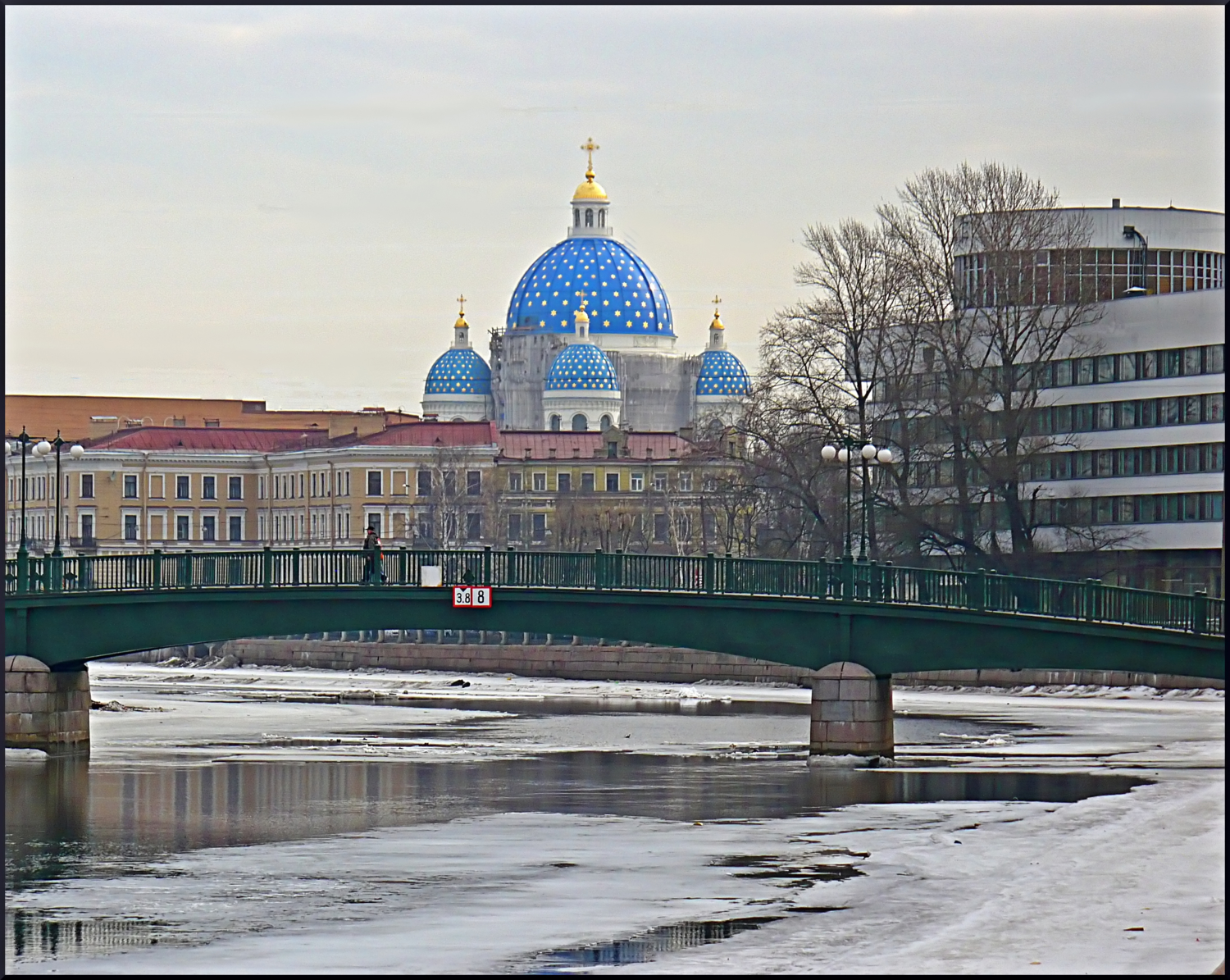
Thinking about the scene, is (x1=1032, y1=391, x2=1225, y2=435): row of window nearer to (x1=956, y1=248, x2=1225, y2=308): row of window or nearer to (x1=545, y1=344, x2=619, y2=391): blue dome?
(x1=956, y1=248, x2=1225, y2=308): row of window

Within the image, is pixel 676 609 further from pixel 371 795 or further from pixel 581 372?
pixel 581 372

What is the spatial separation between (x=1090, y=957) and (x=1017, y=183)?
170 ft

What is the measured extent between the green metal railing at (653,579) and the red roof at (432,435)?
105 metres

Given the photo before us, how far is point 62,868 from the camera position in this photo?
91.1 ft

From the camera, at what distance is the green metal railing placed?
43.1 meters

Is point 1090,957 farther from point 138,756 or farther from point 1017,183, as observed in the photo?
point 1017,183

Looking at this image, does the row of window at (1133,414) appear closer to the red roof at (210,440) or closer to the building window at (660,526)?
the building window at (660,526)

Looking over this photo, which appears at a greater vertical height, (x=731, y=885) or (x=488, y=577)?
(x=488, y=577)

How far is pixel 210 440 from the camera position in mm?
161375

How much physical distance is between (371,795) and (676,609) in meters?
8.42

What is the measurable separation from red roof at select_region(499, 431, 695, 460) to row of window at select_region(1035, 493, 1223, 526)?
75.1m

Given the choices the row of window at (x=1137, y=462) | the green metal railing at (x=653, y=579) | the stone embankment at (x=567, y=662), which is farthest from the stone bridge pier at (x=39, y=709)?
the row of window at (x=1137, y=462)

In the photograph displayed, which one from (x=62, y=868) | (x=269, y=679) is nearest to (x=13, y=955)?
(x=62, y=868)

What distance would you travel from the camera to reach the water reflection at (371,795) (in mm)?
31281
